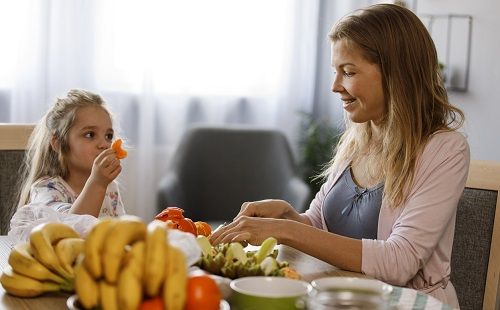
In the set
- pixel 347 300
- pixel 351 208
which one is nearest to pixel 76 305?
pixel 347 300

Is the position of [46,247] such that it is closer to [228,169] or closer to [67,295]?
[67,295]

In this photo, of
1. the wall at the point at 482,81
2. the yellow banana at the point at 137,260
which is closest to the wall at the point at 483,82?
the wall at the point at 482,81

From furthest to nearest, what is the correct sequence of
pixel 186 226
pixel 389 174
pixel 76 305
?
1. pixel 389 174
2. pixel 186 226
3. pixel 76 305

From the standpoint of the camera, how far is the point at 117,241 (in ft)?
3.67

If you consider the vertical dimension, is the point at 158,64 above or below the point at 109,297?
above

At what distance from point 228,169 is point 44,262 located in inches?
116

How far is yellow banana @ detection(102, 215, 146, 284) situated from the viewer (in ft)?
3.64

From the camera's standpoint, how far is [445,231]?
1.90 meters

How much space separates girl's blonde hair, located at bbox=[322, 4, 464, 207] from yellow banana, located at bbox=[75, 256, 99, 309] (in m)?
0.95

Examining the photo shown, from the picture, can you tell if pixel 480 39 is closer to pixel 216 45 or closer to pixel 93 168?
pixel 216 45

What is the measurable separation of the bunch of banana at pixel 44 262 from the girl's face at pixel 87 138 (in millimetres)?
845

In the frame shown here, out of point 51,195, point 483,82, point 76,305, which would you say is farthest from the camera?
point 483,82

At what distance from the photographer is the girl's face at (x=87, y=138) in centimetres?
227

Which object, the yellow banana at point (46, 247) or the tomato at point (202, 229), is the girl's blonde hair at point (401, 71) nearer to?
the tomato at point (202, 229)
